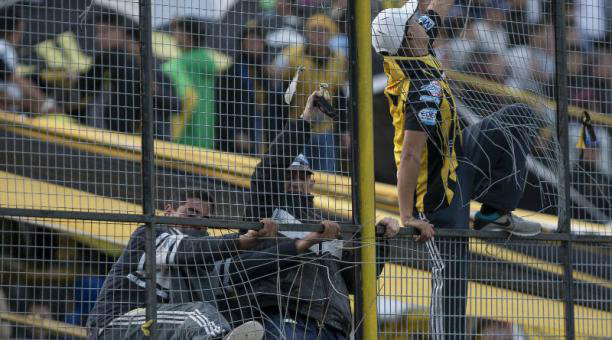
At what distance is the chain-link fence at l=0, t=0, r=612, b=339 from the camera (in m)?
5.31

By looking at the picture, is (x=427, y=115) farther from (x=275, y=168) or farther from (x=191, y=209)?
(x=191, y=209)

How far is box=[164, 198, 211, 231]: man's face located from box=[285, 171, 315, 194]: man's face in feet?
1.42

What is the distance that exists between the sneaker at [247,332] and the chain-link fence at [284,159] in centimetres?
1

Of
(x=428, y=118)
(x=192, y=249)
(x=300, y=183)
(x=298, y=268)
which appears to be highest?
(x=428, y=118)

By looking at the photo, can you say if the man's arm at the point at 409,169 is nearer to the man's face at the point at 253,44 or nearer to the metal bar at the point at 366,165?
the metal bar at the point at 366,165

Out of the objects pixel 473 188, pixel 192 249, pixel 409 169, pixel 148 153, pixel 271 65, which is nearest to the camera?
pixel 148 153

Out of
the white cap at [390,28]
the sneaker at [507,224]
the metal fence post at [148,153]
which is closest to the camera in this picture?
the metal fence post at [148,153]

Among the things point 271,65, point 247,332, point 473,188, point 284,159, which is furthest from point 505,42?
point 247,332

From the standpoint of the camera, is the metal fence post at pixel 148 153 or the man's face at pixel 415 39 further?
the man's face at pixel 415 39

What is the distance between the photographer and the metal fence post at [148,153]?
194 inches

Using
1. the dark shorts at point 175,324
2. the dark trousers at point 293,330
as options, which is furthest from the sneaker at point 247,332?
the dark trousers at point 293,330

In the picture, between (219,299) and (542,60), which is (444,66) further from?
(219,299)

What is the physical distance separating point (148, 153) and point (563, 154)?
229 centimetres

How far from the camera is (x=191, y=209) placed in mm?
5625
